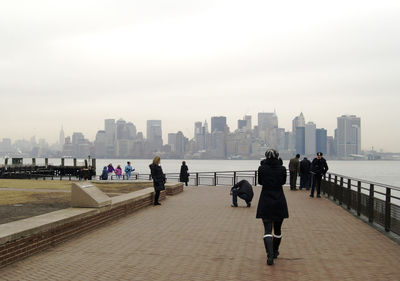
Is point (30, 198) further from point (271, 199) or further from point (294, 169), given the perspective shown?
point (294, 169)

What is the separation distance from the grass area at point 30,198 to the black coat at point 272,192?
25.1ft

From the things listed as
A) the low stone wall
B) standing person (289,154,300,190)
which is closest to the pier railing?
standing person (289,154,300,190)

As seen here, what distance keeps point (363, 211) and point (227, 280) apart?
8.16 meters

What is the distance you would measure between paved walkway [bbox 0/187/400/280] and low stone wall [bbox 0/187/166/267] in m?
0.16

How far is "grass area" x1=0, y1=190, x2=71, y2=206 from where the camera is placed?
1348 centimetres

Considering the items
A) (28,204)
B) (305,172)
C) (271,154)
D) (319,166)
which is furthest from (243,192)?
(305,172)

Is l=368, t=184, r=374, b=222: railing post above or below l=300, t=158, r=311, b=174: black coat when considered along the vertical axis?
below

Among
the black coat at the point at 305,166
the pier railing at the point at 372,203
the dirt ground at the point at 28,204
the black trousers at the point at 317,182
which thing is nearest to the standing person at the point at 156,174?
the dirt ground at the point at 28,204

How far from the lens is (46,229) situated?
8.56 metres

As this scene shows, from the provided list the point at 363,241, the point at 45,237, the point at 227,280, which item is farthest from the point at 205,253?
the point at 363,241

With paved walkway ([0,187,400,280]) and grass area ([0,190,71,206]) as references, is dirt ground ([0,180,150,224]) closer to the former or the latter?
grass area ([0,190,71,206])

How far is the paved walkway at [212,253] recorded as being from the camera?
692cm

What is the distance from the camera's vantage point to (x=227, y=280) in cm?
656

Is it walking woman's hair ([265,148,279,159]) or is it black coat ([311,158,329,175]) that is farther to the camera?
black coat ([311,158,329,175])
